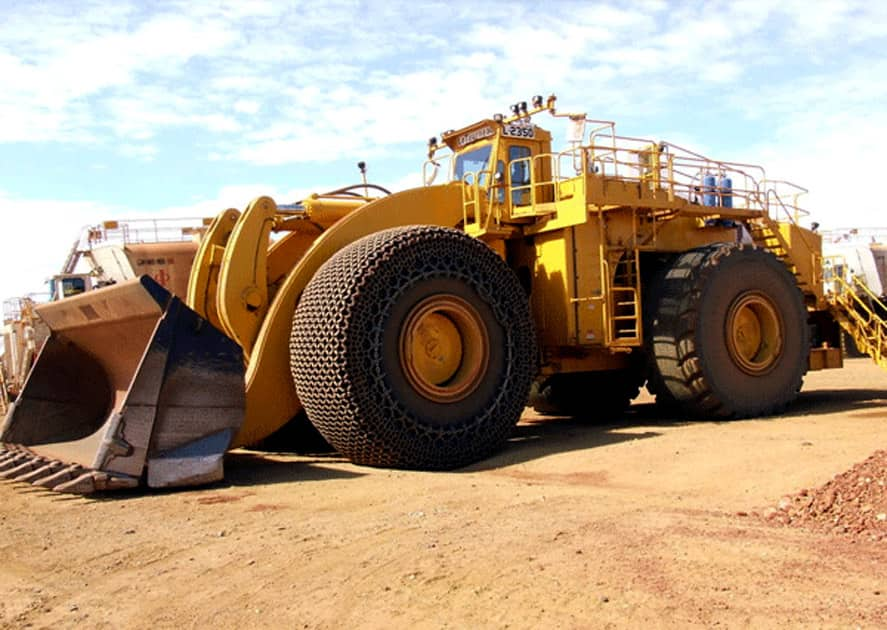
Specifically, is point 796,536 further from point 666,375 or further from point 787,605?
point 666,375

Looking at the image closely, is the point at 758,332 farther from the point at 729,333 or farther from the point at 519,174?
the point at 519,174

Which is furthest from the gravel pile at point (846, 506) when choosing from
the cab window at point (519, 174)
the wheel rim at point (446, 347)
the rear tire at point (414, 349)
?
the cab window at point (519, 174)

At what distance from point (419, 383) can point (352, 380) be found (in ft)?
2.60

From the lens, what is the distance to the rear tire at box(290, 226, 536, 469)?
25.5ft

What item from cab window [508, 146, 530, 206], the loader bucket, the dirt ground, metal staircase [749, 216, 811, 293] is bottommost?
the dirt ground

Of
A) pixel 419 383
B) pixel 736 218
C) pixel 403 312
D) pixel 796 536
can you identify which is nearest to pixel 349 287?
pixel 403 312

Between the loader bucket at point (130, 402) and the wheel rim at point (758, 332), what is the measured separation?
6380mm

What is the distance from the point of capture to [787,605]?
4090 millimetres

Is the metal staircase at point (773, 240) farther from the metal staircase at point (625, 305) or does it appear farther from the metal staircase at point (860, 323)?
the metal staircase at point (625, 305)

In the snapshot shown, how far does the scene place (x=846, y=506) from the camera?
5648 mm

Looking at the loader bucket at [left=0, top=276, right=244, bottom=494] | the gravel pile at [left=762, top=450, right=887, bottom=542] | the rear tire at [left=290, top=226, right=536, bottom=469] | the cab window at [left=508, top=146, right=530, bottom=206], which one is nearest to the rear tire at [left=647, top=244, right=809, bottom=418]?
the cab window at [left=508, top=146, right=530, bottom=206]

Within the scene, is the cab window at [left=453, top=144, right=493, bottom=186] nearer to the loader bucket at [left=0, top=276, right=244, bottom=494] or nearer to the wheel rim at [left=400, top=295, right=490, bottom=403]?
the wheel rim at [left=400, top=295, right=490, bottom=403]

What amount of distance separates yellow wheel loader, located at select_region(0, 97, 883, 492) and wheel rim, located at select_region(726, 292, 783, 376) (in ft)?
0.09

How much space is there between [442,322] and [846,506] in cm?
411
